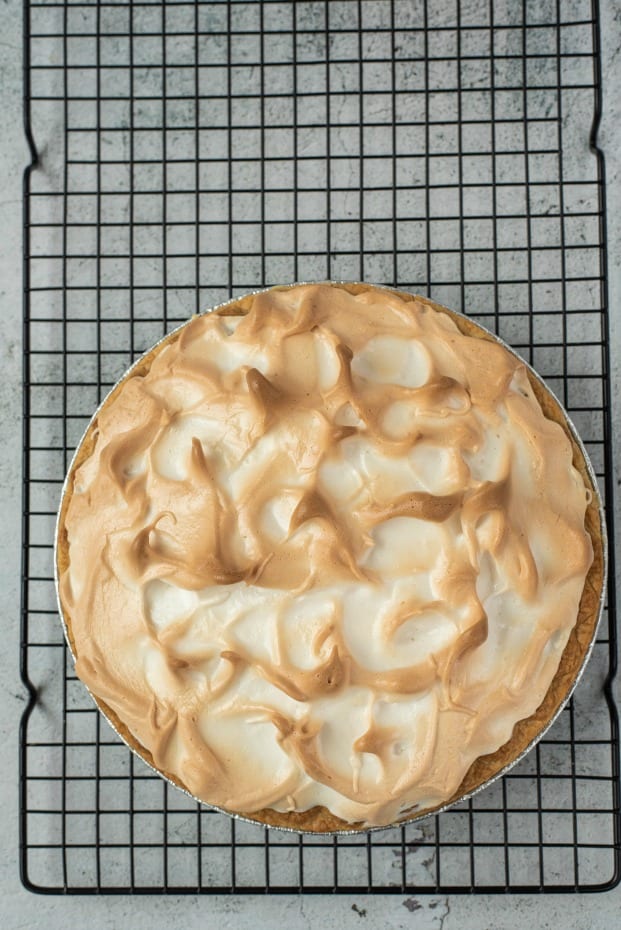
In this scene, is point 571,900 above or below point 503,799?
below

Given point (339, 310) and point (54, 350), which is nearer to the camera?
point (339, 310)

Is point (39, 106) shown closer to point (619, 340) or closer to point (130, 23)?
point (130, 23)

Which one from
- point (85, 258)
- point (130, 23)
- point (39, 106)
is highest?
point (130, 23)

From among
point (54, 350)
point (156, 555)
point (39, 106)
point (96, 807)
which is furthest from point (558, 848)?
point (39, 106)

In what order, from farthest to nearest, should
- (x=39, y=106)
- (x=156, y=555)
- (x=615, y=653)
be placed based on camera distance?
(x=39, y=106) < (x=615, y=653) < (x=156, y=555)

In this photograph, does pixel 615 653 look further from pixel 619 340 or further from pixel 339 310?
pixel 339 310

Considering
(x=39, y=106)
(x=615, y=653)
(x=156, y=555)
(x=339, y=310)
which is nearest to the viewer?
(x=156, y=555)
